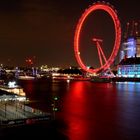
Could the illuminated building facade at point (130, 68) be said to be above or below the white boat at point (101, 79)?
above

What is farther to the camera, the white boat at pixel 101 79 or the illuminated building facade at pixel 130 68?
the illuminated building facade at pixel 130 68

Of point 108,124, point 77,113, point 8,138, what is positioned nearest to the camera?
point 8,138

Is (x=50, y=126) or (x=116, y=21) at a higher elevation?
(x=116, y=21)

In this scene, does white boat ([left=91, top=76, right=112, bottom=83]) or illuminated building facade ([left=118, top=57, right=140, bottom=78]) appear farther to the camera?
illuminated building facade ([left=118, top=57, right=140, bottom=78])

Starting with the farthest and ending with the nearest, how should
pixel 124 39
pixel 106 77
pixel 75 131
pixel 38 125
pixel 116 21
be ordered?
1. pixel 124 39
2. pixel 106 77
3. pixel 116 21
4. pixel 75 131
5. pixel 38 125

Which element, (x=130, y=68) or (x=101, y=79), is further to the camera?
(x=130, y=68)

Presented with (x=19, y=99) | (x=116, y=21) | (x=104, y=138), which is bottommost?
(x=104, y=138)

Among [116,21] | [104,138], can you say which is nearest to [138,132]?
[104,138]

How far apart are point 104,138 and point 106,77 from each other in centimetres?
7748

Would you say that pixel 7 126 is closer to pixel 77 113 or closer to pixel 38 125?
pixel 38 125

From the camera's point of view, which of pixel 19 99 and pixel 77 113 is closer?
pixel 19 99

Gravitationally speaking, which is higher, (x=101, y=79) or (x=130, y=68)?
(x=130, y=68)

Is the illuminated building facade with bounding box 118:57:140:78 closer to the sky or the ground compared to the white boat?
closer to the sky

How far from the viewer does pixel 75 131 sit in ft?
72.4
